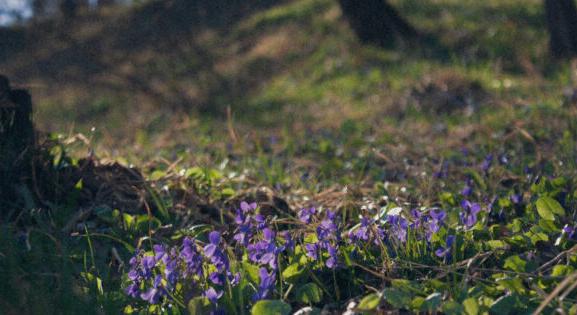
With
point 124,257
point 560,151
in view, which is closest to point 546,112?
point 560,151

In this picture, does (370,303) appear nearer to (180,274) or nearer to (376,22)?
(180,274)

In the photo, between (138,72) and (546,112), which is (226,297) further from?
(138,72)

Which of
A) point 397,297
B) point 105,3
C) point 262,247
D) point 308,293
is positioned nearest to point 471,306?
point 397,297

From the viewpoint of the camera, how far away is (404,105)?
26.1 feet

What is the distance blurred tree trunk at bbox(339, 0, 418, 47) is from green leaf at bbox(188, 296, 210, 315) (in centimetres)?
880

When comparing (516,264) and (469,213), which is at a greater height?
(516,264)

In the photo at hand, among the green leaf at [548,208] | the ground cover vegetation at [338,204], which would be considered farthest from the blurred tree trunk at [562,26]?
the green leaf at [548,208]

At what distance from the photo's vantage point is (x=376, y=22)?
416 inches

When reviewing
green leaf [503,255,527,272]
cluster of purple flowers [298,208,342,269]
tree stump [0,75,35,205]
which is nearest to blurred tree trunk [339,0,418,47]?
tree stump [0,75,35,205]

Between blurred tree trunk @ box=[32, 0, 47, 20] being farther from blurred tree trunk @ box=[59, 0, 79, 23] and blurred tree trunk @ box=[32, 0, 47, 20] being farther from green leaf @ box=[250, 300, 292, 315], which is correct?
green leaf @ box=[250, 300, 292, 315]

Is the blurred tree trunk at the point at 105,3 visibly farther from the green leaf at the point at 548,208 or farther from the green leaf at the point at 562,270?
the green leaf at the point at 562,270

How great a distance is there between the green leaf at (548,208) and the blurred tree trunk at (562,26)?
243 inches

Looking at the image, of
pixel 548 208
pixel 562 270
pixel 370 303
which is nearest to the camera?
pixel 370 303

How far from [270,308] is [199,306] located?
7.7 inches
